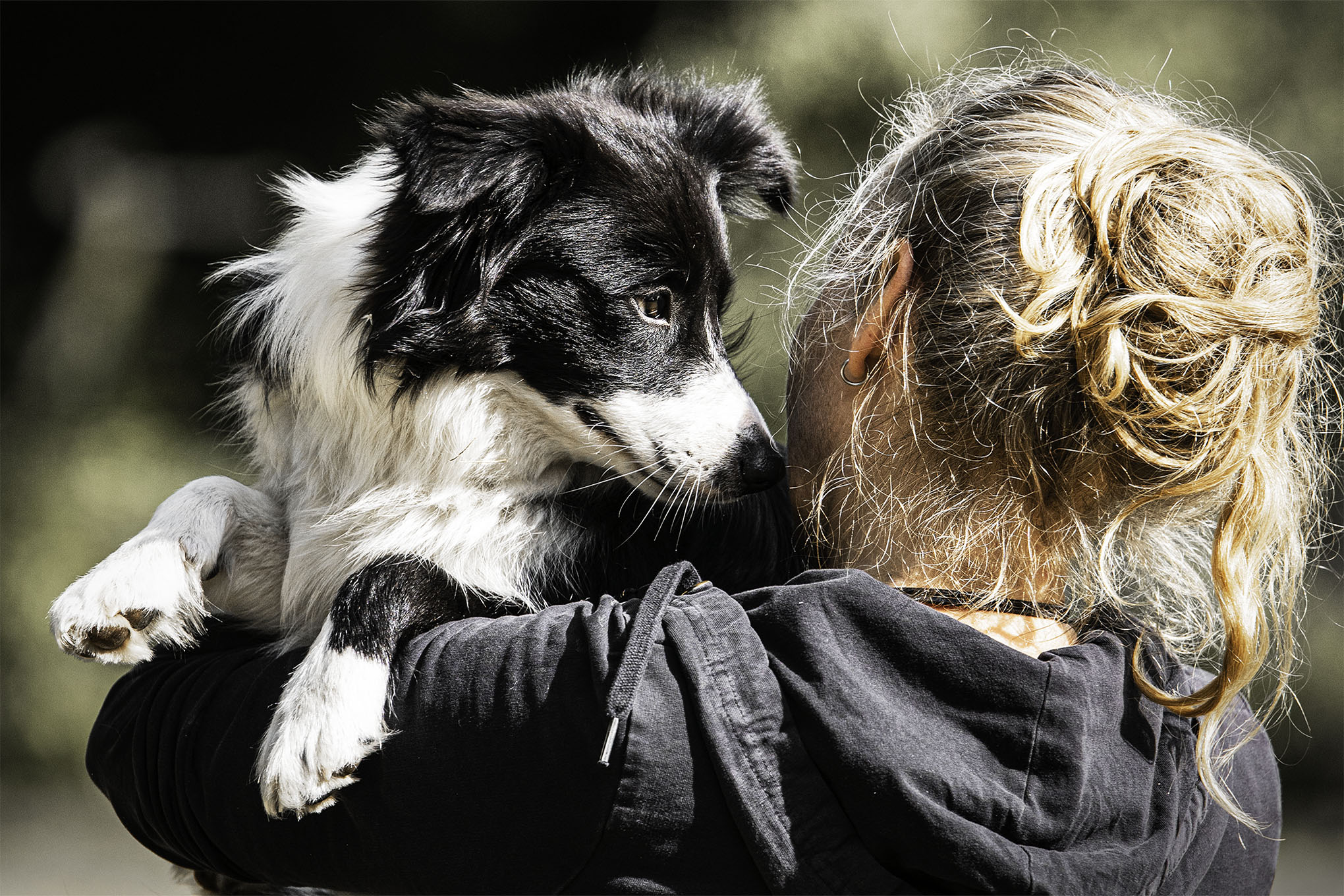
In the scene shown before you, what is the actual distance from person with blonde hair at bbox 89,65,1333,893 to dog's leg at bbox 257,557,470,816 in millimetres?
37

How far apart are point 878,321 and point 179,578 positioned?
1184 mm

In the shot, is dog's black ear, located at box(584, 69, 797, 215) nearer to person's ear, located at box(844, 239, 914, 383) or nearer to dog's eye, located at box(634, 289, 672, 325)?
dog's eye, located at box(634, 289, 672, 325)

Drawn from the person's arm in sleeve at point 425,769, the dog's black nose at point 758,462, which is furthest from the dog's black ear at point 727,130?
the person's arm in sleeve at point 425,769

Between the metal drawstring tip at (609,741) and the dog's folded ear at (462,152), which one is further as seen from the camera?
the dog's folded ear at (462,152)

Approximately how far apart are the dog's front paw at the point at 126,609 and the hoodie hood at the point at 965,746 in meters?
1.00

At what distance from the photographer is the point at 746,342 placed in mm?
2371

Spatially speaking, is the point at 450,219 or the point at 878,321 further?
the point at 450,219

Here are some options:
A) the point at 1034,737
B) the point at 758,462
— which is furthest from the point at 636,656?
the point at 758,462

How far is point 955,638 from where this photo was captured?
1.15m

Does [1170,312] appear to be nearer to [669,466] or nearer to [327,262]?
[669,466]

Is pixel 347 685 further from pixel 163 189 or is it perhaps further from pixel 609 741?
pixel 163 189

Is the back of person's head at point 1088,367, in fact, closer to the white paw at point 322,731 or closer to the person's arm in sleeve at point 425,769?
the person's arm in sleeve at point 425,769

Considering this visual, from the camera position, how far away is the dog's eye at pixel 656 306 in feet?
6.33

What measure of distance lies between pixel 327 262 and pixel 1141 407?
4.58ft
